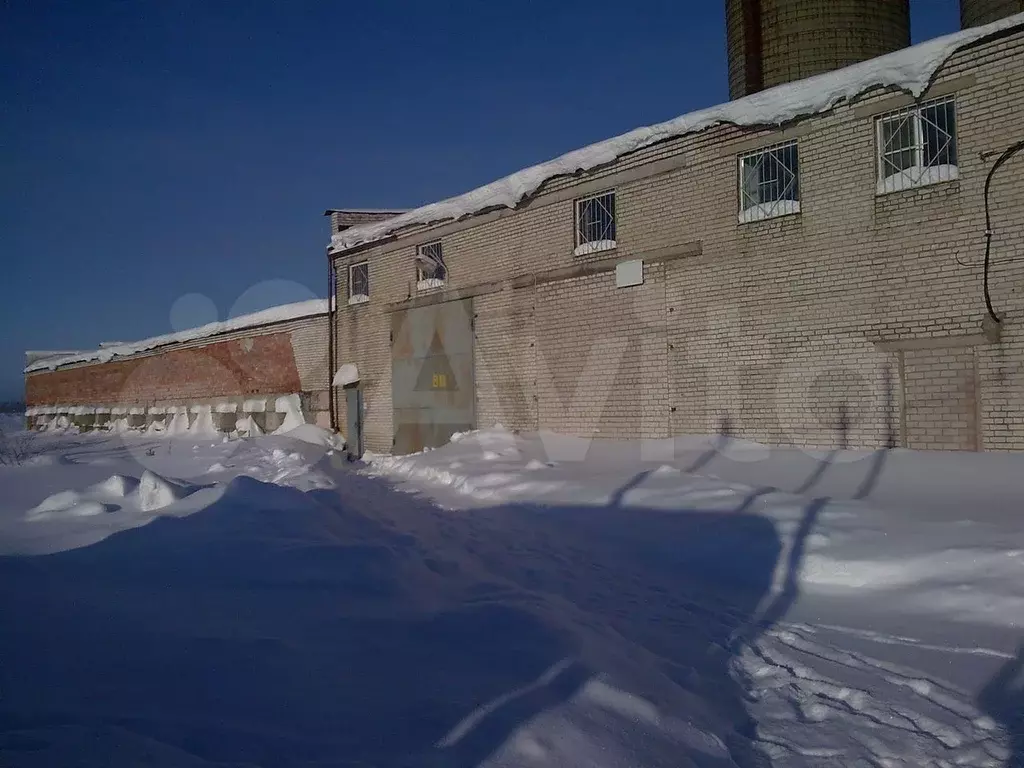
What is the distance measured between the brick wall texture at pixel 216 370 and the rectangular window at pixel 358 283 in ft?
4.50

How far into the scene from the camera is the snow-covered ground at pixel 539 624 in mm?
2951

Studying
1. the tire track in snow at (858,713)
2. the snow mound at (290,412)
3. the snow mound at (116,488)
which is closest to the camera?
the tire track in snow at (858,713)

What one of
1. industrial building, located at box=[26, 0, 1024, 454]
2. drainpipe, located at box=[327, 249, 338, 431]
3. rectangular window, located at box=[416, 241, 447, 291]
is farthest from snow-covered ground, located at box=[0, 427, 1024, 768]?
drainpipe, located at box=[327, 249, 338, 431]

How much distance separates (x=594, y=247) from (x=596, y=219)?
544mm

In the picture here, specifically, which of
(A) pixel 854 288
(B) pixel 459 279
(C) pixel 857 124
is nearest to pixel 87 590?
Result: (A) pixel 854 288

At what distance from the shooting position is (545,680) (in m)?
3.51

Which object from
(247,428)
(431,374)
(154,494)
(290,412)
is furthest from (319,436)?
(154,494)

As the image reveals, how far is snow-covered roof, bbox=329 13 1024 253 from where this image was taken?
878 cm

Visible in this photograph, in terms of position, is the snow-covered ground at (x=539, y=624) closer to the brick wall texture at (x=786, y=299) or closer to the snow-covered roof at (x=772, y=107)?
the brick wall texture at (x=786, y=299)

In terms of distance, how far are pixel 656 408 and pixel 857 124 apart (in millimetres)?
4914

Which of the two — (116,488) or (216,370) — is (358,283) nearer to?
(216,370)

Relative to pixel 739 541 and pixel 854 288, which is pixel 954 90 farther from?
pixel 739 541

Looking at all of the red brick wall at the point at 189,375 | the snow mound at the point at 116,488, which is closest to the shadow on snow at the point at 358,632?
the snow mound at the point at 116,488

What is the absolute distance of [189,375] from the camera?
25.4 metres
